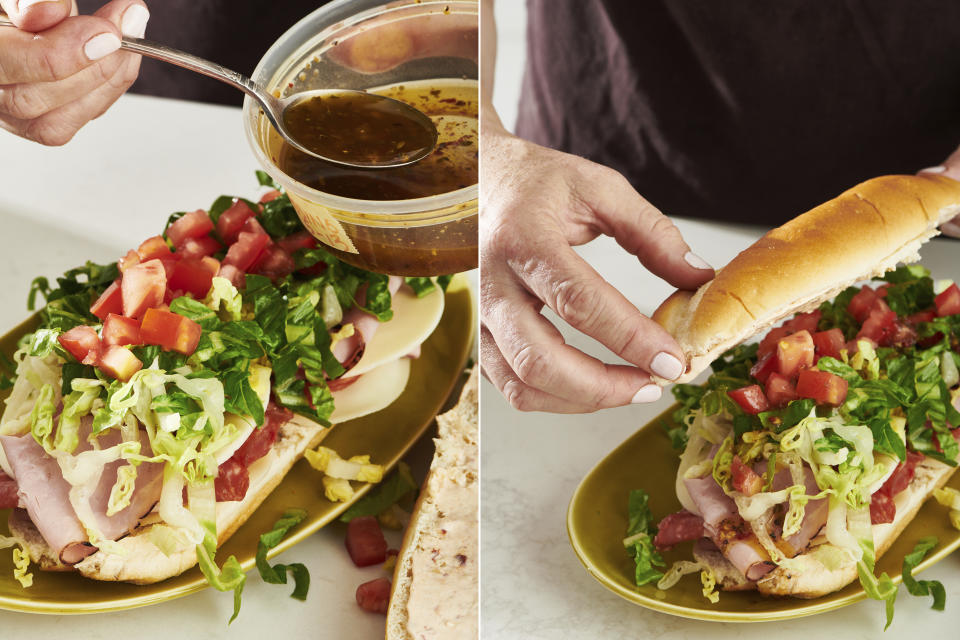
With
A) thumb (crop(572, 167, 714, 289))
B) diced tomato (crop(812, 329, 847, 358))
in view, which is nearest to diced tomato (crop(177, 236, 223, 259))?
thumb (crop(572, 167, 714, 289))

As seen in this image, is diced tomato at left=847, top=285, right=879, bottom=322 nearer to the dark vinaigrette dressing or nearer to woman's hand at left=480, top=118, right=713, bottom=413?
woman's hand at left=480, top=118, right=713, bottom=413

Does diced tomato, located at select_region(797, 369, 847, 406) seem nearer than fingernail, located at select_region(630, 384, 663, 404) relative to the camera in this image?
No

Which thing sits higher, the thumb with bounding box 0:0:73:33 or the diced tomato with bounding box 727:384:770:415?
the thumb with bounding box 0:0:73:33

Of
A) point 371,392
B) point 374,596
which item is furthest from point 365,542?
point 371,392

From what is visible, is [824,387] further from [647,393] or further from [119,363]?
[119,363]

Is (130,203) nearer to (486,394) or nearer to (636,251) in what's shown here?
(486,394)

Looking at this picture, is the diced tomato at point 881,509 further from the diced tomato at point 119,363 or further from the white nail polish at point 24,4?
the white nail polish at point 24,4

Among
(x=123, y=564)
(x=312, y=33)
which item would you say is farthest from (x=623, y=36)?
(x=123, y=564)

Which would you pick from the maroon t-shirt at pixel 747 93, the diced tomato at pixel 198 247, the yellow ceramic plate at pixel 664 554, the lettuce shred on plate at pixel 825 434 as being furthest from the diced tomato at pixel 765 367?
the diced tomato at pixel 198 247
